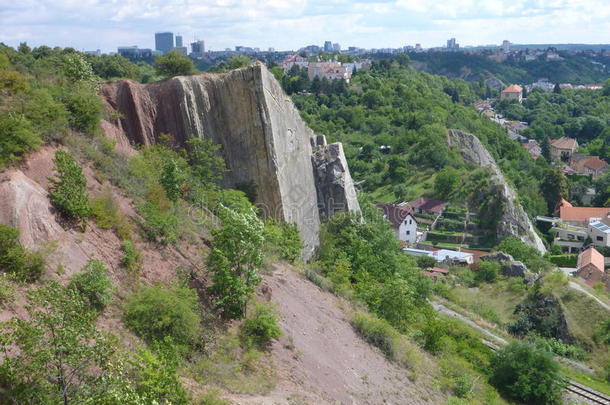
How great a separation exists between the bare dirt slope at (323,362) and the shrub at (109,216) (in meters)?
4.46

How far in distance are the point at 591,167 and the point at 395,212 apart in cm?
4554

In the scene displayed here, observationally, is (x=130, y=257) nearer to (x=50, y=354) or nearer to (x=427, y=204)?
(x=50, y=354)

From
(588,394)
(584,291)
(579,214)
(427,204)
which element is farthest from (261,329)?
(579,214)

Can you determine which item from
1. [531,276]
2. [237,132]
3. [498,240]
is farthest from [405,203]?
[237,132]

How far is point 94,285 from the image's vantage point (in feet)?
39.1

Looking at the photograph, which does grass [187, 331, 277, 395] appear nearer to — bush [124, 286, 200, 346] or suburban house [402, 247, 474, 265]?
bush [124, 286, 200, 346]

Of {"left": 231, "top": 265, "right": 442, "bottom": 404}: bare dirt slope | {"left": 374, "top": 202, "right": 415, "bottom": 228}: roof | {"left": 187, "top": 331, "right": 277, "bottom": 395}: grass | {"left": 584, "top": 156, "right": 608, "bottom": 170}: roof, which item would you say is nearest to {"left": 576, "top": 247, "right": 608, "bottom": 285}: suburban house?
{"left": 374, "top": 202, "right": 415, "bottom": 228}: roof

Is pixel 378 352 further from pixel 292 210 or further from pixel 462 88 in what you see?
pixel 462 88

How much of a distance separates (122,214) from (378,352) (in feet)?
29.2

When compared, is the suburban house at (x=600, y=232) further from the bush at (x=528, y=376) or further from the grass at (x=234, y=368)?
the grass at (x=234, y=368)

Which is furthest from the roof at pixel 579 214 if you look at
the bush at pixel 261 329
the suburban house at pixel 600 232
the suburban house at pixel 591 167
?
the bush at pixel 261 329

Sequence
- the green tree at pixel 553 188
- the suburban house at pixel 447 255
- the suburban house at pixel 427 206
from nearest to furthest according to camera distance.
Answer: the suburban house at pixel 447 255
the suburban house at pixel 427 206
the green tree at pixel 553 188

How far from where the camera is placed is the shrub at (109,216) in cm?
1450

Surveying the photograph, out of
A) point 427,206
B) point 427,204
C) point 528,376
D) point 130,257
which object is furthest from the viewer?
point 427,204
